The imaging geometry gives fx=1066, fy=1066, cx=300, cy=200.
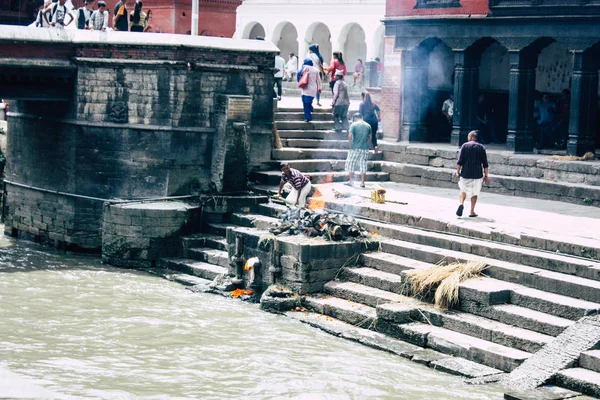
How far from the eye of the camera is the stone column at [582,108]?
2103 cm

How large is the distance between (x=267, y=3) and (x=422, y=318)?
111ft

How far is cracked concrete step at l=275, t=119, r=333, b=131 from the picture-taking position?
23.5 m

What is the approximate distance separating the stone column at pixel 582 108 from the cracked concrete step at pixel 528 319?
764 centimetres

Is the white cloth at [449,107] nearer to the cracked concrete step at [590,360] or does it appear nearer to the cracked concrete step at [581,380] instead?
the cracked concrete step at [590,360]

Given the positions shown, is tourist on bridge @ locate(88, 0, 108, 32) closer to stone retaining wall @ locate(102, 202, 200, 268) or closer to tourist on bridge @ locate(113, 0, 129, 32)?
tourist on bridge @ locate(113, 0, 129, 32)

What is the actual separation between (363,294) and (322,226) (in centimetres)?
164

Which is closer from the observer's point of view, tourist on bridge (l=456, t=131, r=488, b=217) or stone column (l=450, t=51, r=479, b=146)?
tourist on bridge (l=456, t=131, r=488, b=217)

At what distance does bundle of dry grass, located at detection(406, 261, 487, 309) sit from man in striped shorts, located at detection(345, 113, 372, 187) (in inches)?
216

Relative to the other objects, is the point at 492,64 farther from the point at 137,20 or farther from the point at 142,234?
the point at 142,234

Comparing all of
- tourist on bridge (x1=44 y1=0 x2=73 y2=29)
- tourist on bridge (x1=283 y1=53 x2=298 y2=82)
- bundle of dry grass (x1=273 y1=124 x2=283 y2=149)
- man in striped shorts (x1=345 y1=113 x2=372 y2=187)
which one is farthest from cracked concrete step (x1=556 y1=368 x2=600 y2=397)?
tourist on bridge (x1=283 y1=53 x2=298 y2=82)

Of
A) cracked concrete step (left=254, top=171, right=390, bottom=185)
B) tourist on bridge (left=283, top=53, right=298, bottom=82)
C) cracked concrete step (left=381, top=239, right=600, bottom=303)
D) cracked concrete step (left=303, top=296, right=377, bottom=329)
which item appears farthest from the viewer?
tourist on bridge (left=283, top=53, right=298, bottom=82)

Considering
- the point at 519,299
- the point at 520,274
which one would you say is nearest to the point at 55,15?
the point at 520,274

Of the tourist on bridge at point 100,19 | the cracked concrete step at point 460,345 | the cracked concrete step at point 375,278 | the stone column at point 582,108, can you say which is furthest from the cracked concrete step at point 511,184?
the tourist on bridge at point 100,19

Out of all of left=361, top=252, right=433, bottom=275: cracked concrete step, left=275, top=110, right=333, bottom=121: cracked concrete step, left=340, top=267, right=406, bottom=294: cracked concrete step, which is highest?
left=275, top=110, right=333, bottom=121: cracked concrete step
